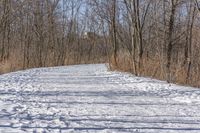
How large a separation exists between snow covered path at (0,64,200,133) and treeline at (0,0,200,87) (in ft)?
18.7

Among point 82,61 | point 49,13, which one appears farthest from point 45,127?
point 82,61

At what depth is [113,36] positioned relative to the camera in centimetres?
3172

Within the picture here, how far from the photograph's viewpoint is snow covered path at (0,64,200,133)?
22.8 ft

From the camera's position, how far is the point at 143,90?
13.1 metres

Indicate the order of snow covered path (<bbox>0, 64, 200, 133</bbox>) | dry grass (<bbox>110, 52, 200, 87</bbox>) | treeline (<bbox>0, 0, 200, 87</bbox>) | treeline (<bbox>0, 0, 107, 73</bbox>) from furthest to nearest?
treeline (<bbox>0, 0, 107, 73</bbox>)
treeline (<bbox>0, 0, 200, 87</bbox>)
dry grass (<bbox>110, 52, 200, 87</bbox>)
snow covered path (<bbox>0, 64, 200, 133</bbox>)

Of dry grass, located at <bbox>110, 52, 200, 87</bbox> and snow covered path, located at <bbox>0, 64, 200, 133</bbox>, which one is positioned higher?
dry grass, located at <bbox>110, 52, 200, 87</bbox>

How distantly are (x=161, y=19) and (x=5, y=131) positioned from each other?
16.6 meters

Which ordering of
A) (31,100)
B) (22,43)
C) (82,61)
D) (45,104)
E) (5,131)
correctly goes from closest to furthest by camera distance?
(5,131) → (45,104) → (31,100) → (22,43) → (82,61)

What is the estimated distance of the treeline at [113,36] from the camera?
2078cm

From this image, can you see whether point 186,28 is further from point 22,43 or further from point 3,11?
point 22,43

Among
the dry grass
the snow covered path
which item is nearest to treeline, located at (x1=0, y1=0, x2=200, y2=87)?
the dry grass

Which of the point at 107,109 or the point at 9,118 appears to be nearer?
the point at 9,118

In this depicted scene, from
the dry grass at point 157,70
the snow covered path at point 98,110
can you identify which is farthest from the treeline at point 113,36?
the snow covered path at point 98,110

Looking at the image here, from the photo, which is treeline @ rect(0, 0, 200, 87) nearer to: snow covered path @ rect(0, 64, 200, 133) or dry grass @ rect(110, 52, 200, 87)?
dry grass @ rect(110, 52, 200, 87)
